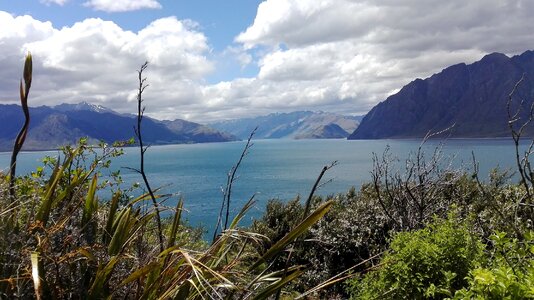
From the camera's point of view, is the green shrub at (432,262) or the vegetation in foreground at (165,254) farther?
the green shrub at (432,262)

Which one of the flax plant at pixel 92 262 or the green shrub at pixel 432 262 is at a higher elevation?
the flax plant at pixel 92 262

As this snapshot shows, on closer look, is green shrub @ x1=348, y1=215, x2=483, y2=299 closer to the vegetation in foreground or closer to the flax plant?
the vegetation in foreground

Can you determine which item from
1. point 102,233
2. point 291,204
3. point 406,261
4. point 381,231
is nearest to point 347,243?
point 381,231

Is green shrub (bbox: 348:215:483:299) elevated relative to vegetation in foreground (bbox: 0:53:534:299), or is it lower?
lower

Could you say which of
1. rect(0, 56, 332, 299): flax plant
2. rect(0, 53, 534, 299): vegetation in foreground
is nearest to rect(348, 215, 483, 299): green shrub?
rect(0, 53, 534, 299): vegetation in foreground

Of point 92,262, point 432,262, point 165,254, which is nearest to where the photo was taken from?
point 165,254

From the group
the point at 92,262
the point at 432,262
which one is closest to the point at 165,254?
the point at 92,262

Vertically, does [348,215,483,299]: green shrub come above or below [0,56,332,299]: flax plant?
below

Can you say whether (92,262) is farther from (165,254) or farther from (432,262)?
(432,262)

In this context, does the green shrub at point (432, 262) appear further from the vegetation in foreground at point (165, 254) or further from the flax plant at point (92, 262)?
the flax plant at point (92, 262)

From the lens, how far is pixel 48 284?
7.75 ft

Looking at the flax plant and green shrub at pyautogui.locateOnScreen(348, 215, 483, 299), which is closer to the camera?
the flax plant

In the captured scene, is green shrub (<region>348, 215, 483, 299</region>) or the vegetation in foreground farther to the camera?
green shrub (<region>348, 215, 483, 299</region>)

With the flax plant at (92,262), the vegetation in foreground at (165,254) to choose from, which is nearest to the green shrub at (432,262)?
the vegetation in foreground at (165,254)
